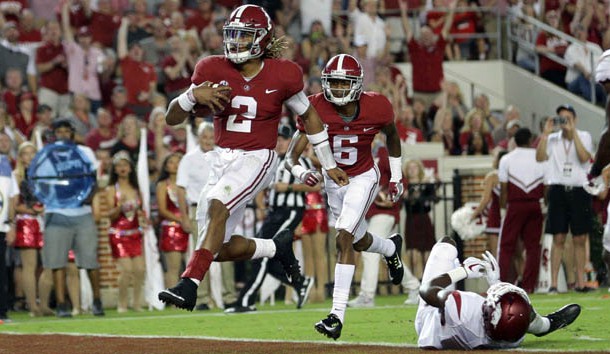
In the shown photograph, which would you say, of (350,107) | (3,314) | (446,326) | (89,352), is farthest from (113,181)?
(446,326)

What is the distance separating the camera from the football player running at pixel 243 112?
10.2 metres

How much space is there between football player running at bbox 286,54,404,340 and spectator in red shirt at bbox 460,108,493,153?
335 inches

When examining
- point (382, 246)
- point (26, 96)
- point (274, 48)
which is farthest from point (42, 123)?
point (274, 48)

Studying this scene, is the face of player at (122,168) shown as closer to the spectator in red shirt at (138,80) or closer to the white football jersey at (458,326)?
the spectator in red shirt at (138,80)

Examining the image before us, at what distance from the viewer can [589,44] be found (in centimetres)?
2227

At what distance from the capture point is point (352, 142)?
11703 mm

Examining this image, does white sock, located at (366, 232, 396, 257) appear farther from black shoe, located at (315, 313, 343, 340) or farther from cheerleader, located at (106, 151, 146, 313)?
cheerleader, located at (106, 151, 146, 313)

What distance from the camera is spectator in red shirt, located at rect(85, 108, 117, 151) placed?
Result: 18.9 m

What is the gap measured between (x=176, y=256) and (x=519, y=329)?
8653 mm

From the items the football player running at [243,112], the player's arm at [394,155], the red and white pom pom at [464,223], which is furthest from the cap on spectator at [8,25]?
the football player running at [243,112]

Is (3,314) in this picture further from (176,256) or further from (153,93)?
(153,93)

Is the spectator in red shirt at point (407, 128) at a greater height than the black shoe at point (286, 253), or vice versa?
the spectator in red shirt at point (407, 128)

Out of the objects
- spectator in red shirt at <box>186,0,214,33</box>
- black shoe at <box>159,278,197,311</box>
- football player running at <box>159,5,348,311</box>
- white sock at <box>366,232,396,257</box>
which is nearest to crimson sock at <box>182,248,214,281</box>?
black shoe at <box>159,278,197,311</box>

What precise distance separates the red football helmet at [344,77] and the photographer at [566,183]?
5.82m
